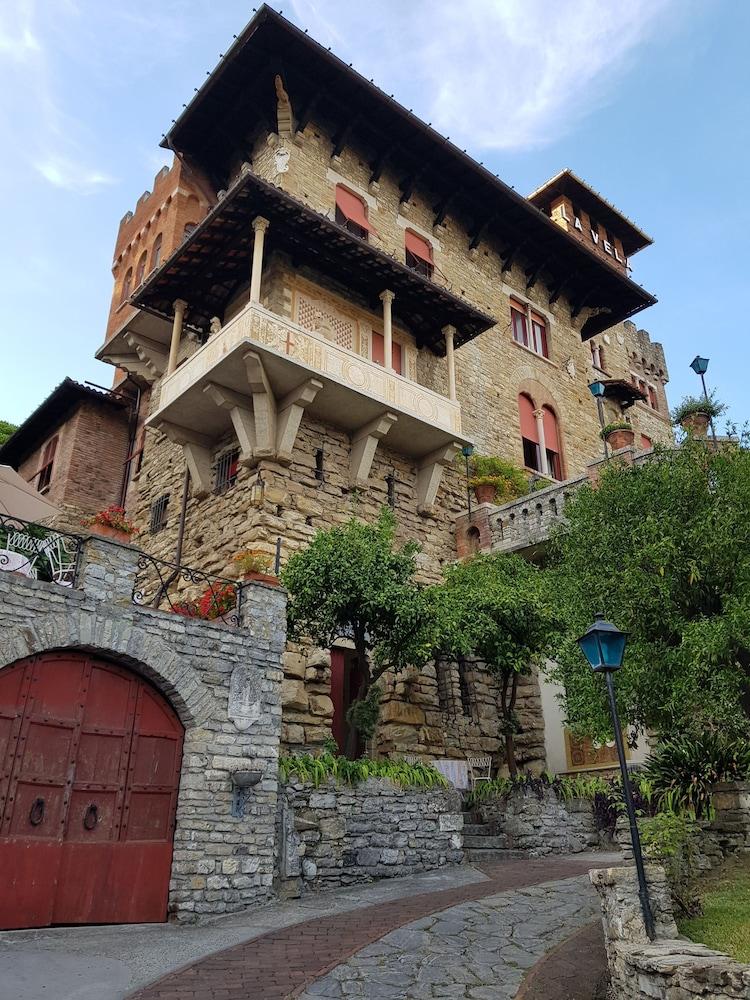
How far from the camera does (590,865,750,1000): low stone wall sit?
Result: 3.99 metres

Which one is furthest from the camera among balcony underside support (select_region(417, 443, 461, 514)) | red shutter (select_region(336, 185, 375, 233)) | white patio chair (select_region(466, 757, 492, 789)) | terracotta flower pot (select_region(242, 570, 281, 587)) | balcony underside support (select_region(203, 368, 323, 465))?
red shutter (select_region(336, 185, 375, 233))

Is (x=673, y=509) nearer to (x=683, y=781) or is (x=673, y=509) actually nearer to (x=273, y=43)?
(x=683, y=781)

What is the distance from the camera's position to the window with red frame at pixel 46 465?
19.5m

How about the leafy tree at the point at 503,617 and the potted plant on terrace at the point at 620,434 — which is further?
the potted plant on terrace at the point at 620,434

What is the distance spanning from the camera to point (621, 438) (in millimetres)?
15969

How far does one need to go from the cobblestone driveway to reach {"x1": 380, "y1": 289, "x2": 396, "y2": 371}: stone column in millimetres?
9823

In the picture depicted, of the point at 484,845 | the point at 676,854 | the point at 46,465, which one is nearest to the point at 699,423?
the point at 484,845

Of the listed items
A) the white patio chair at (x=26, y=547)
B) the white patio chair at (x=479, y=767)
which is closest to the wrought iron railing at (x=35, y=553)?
the white patio chair at (x=26, y=547)

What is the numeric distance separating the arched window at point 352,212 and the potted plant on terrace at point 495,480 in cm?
581

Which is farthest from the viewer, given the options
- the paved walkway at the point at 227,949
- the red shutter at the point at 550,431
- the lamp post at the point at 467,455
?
the red shutter at the point at 550,431

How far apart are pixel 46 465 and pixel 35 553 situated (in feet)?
41.4

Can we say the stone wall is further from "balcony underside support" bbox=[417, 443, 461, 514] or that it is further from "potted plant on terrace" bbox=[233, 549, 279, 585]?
"balcony underside support" bbox=[417, 443, 461, 514]

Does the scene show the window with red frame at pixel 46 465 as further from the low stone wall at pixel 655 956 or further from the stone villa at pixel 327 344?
the low stone wall at pixel 655 956

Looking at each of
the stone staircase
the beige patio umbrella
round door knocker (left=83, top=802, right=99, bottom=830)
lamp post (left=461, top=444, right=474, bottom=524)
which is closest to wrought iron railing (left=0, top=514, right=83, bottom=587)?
the beige patio umbrella
